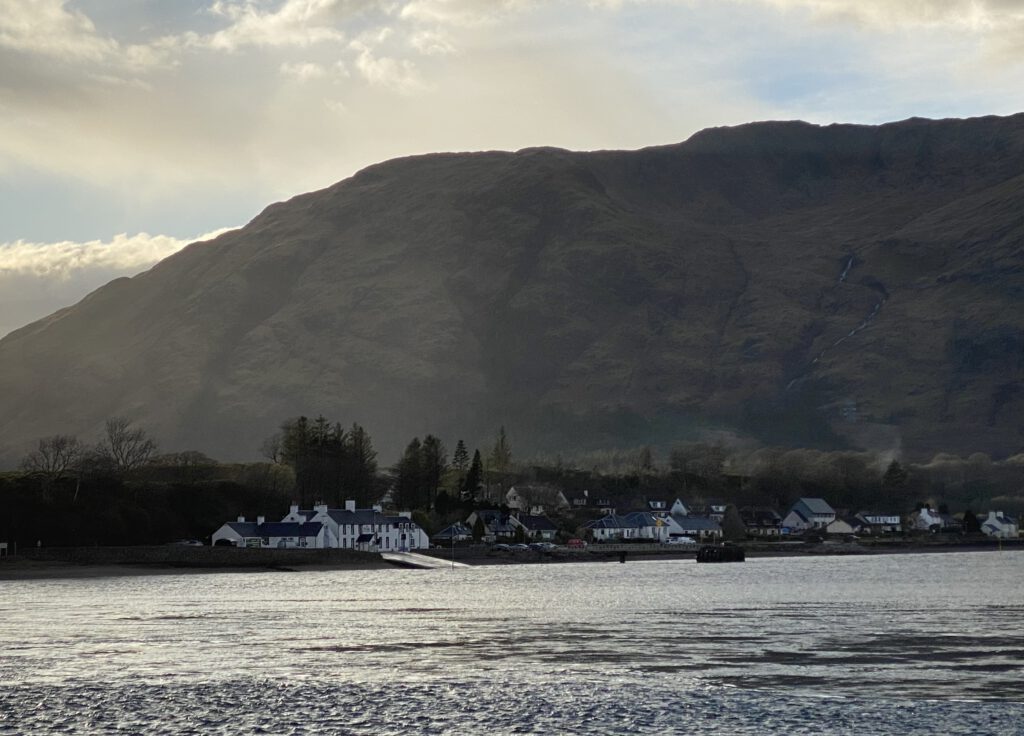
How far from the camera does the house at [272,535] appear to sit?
150 meters

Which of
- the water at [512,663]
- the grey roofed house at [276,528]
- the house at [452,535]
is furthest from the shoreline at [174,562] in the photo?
the water at [512,663]

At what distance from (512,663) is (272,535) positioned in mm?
108736

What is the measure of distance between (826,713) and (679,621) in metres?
31.0

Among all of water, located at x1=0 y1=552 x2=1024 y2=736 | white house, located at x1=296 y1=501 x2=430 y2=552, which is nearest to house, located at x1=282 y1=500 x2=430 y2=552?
white house, located at x1=296 y1=501 x2=430 y2=552

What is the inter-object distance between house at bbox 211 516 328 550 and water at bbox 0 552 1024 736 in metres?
57.4

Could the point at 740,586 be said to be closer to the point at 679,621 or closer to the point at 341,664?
the point at 679,621

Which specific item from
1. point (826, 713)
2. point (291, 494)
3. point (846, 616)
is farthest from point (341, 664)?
point (291, 494)

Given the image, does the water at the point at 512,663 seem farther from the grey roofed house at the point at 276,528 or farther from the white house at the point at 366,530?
the white house at the point at 366,530

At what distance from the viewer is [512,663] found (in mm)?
48562

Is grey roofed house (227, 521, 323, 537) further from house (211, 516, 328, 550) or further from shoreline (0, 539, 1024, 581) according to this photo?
shoreline (0, 539, 1024, 581)

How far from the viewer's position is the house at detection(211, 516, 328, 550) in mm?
150375

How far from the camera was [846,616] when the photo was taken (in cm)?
7000

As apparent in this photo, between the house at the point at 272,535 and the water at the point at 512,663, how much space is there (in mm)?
57447

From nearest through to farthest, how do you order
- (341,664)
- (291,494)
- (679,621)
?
(341,664) → (679,621) → (291,494)
